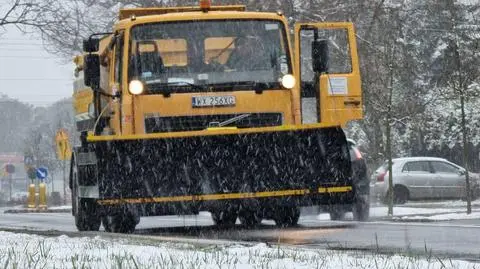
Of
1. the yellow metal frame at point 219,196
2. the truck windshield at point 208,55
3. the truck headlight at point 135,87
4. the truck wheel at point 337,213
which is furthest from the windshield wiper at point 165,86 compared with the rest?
the truck wheel at point 337,213

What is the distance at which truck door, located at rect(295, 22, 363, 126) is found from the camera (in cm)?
1411

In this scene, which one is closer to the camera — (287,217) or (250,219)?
(287,217)

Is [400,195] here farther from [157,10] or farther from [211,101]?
[211,101]

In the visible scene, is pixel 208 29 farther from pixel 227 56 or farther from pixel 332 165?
pixel 332 165

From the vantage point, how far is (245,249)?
9242 mm

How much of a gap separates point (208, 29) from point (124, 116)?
5.05 feet

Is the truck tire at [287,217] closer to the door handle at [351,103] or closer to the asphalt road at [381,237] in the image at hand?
the asphalt road at [381,237]

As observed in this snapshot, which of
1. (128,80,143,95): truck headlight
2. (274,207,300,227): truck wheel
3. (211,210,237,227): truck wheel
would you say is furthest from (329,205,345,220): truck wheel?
(128,80,143,95): truck headlight

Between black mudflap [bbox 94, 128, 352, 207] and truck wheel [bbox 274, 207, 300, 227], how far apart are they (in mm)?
2364

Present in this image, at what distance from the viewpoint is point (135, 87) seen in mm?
13688

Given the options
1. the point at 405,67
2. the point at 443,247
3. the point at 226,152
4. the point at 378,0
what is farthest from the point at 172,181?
the point at 378,0

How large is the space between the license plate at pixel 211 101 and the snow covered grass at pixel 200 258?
4.21m

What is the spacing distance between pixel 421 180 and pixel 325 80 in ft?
60.2

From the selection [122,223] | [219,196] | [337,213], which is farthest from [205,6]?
[337,213]
